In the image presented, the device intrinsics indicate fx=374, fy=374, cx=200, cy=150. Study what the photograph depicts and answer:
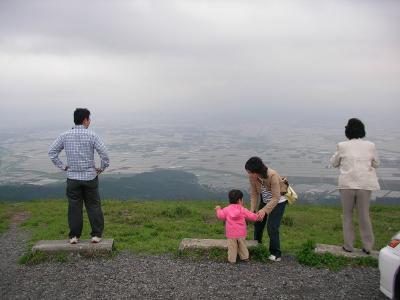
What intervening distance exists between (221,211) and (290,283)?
69.4 inches

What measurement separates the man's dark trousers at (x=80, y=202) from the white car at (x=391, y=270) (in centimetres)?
541

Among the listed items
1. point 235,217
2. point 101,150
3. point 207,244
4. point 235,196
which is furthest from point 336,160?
point 101,150

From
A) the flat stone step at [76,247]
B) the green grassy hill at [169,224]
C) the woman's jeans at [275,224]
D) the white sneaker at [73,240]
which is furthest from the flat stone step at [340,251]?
the white sneaker at [73,240]

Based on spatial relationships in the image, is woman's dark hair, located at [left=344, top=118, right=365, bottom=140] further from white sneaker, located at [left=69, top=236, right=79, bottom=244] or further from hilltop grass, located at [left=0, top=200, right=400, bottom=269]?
white sneaker, located at [left=69, top=236, right=79, bottom=244]

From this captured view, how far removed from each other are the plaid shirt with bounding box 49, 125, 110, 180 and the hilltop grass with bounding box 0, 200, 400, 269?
6.86 ft

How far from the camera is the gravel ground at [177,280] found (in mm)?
6121

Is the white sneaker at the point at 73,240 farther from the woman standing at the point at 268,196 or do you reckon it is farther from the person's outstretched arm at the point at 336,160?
the person's outstretched arm at the point at 336,160

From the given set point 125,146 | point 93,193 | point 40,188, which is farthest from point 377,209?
point 125,146

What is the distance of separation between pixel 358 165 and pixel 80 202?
5.62 meters

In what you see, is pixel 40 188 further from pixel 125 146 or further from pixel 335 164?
pixel 125 146

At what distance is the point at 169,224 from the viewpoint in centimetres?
1234

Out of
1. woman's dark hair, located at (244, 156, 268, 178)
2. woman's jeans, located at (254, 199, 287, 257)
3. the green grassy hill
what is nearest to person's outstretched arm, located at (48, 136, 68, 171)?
the green grassy hill

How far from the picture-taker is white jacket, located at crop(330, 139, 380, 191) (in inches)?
278

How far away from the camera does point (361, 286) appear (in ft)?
20.9
